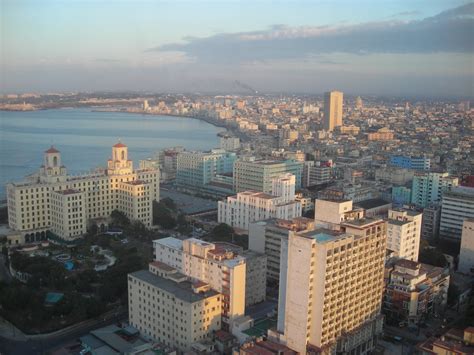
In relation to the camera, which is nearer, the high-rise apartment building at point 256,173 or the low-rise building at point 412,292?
the low-rise building at point 412,292

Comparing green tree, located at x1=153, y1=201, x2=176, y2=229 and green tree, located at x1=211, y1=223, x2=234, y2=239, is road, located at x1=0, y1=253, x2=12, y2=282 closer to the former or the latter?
green tree, located at x1=153, y1=201, x2=176, y2=229

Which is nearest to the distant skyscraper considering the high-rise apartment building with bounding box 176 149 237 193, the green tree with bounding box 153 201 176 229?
the high-rise apartment building with bounding box 176 149 237 193

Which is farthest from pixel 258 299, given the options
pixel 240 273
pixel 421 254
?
pixel 421 254

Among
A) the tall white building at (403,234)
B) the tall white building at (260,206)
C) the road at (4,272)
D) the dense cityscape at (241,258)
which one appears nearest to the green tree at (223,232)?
the dense cityscape at (241,258)

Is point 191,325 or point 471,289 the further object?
point 471,289

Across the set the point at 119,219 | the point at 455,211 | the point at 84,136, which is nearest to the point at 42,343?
the point at 119,219

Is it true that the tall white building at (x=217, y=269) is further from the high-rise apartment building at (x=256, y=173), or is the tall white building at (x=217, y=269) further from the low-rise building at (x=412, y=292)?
the high-rise apartment building at (x=256, y=173)

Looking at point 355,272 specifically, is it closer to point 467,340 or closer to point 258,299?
point 467,340

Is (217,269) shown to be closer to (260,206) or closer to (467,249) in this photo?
(260,206)
